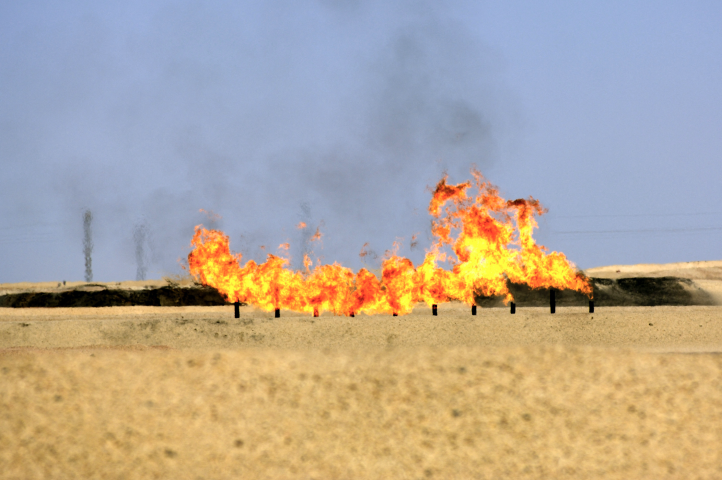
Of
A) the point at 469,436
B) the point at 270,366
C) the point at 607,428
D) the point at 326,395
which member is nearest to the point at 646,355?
the point at 607,428

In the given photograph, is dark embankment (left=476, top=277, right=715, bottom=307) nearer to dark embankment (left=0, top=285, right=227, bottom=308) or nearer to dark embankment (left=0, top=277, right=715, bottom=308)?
dark embankment (left=0, top=277, right=715, bottom=308)

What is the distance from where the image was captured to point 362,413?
12586mm

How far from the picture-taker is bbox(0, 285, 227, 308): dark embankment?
1727 inches

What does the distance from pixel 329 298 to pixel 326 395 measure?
13.8 m

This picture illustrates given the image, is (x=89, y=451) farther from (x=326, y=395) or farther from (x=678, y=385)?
(x=678, y=385)

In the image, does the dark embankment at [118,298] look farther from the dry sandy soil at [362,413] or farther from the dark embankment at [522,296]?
the dry sandy soil at [362,413]

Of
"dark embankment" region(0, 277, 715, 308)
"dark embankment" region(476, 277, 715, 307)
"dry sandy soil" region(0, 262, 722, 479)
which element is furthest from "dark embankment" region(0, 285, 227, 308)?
"dry sandy soil" region(0, 262, 722, 479)

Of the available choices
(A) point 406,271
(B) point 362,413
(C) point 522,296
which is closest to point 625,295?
(C) point 522,296

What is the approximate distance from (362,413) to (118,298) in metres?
34.9

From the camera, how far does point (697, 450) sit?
39.1ft

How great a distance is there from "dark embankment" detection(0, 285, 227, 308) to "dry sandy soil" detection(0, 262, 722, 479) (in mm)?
28844

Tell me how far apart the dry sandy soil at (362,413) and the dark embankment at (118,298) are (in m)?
28.8

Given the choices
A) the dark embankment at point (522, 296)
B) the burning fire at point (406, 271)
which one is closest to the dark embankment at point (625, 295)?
the dark embankment at point (522, 296)

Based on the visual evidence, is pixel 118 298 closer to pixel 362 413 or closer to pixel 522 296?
pixel 522 296
